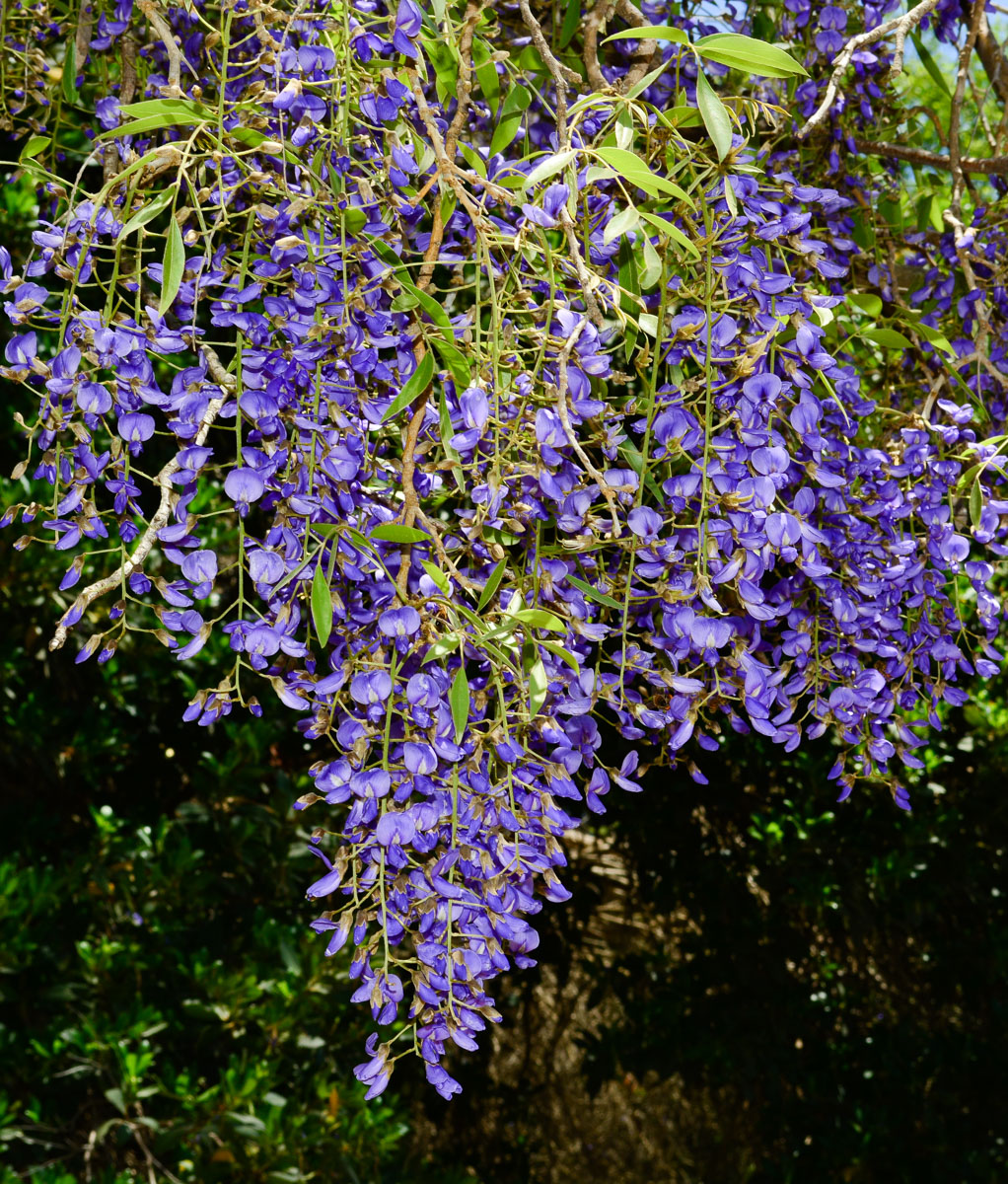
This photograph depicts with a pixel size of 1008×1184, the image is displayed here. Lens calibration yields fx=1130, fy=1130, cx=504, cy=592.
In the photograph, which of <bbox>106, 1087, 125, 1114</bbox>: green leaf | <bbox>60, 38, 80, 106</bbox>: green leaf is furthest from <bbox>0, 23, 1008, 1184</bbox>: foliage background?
<bbox>60, 38, 80, 106</bbox>: green leaf

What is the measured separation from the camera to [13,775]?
6.75 ft

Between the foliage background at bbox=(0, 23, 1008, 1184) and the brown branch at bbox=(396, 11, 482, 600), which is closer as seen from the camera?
the brown branch at bbox=(396, 11, 482, 600)

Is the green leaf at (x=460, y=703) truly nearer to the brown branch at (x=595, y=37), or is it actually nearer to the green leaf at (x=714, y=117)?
the green leaf at (x=714, y=117)

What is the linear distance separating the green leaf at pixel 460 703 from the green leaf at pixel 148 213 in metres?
0.29

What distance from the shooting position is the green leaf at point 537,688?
22.6 inches

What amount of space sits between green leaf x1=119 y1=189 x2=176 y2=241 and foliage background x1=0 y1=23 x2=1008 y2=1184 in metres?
1.18

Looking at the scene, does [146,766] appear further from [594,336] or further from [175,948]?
[594,336]

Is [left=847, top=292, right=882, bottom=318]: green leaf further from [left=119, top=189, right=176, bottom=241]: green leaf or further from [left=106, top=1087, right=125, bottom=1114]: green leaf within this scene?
[left=106, top=1087, right=125, bottom=1114]: green leaf

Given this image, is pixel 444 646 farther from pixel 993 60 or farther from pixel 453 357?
pixel 993 60

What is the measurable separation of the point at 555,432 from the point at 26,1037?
1508mm

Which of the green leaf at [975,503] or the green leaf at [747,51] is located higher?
the green leaf at [747,51]

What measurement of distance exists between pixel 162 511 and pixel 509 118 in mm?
369

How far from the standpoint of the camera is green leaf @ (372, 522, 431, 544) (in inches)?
21.4

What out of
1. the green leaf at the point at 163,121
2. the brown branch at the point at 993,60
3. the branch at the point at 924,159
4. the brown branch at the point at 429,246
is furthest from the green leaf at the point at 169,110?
the brown branch at the point at 993,60
